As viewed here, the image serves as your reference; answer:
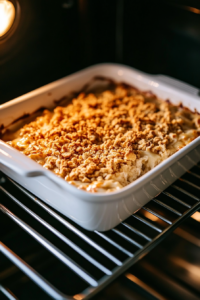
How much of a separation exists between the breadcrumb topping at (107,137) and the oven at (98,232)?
89 mm

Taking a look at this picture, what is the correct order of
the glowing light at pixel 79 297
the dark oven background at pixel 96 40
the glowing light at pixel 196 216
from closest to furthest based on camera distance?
1. the glowing light at pixel 79 297
2. the glowing light at pixel 196 216
3. the dark oven background at pixel 96 40

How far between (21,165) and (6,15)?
15.9 inches

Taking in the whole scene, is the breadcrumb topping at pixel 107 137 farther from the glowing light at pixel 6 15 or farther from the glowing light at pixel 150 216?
the glowing light at pixel 6 15

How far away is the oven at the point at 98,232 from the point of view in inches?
23.4

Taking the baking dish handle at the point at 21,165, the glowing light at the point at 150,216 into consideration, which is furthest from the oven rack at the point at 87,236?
the baking dish handle at the point at 21,165

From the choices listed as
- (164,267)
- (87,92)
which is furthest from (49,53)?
(164,267)

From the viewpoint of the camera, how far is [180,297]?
0.57 metres

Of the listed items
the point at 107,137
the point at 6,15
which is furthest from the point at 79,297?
the point at 6,15

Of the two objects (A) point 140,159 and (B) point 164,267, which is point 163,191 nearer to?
(A) point 140,159

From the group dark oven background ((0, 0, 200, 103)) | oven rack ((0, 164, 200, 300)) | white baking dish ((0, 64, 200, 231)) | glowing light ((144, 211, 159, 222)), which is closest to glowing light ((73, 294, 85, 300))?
oven rack ((0, 164, 200, 300))

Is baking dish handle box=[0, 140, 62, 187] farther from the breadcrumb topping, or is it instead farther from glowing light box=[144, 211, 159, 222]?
glowing light box=[144, 211, 159, 222]

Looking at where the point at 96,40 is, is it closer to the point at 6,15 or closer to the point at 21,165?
the point at 6,15

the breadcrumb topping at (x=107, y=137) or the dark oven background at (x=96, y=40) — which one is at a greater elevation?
the dark oven background at (x=96, y=40)

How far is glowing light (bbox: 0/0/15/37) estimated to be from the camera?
0.80m
